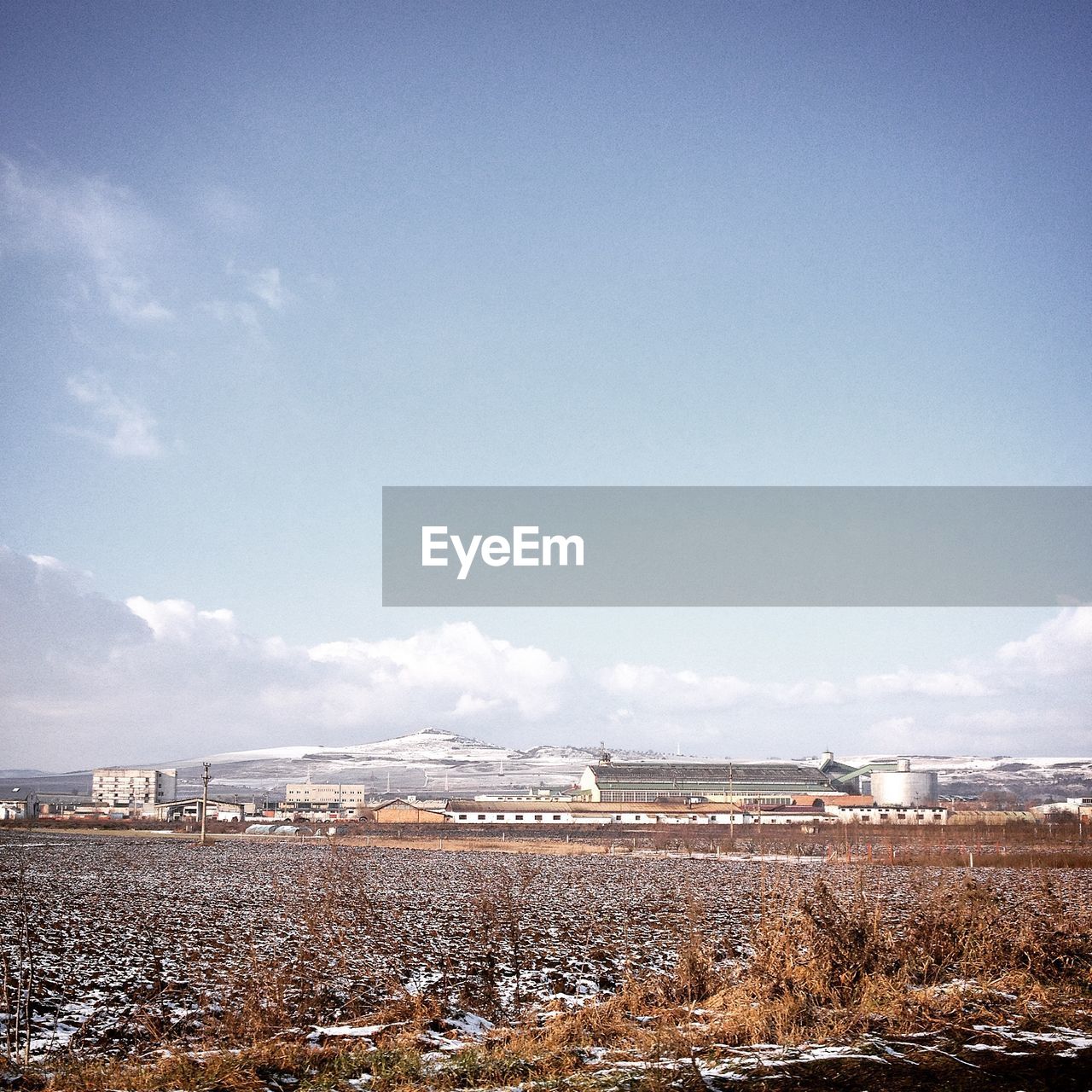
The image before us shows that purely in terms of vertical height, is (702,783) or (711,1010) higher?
(711,1010)

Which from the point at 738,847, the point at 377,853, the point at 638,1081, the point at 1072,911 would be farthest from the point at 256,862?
the point at 638,1081

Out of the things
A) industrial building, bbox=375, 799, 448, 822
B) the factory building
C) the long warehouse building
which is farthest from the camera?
the long warehouse building

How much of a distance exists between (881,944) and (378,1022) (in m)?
7.33

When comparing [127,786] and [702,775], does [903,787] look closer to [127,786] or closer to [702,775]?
[702,775]

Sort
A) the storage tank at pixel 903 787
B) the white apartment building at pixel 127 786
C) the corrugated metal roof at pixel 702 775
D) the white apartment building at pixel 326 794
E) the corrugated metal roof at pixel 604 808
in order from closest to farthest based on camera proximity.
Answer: the corrugated metal roof at pixel 604 808
the corrugated metal roof at pixel 702 775
the storage tank at pixel 903 787
the white apartment building at pixel 326 794
the white apartment building at pixel 127 786

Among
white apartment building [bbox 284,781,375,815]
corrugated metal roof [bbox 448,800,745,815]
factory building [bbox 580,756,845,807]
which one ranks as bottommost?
white apartment building [bbox 284,781,375,815]

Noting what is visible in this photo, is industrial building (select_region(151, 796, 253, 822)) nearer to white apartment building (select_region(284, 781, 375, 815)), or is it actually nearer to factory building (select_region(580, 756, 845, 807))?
white apartment building (select_region(284, 781, 375, 815))

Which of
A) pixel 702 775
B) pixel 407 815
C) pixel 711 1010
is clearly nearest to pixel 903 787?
pixel 702 775

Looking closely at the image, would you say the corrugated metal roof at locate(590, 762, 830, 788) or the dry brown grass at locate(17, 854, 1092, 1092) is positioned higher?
the dry brown grass at locate(17, 854, 1092, 1092)

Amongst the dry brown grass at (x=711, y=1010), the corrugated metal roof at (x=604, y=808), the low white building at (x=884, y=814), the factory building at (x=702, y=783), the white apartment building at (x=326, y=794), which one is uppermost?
the dry brown grass at (x=711, y=1010)

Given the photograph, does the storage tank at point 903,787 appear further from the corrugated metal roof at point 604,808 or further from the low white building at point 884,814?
the corrugated metal roof at point 604,808

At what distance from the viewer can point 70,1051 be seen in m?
10.1

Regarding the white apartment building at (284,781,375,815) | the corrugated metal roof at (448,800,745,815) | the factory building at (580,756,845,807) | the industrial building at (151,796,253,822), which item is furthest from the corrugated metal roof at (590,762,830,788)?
the white apartment building at (284,781,375,815)

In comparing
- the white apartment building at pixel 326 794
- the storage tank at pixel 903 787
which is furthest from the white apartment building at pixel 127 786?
the storage tank at pixel 903 787
